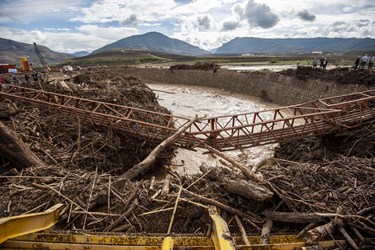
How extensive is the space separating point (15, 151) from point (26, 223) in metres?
3.46

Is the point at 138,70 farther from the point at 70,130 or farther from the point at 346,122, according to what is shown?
the point at 346,122

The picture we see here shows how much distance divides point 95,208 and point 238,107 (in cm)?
1875

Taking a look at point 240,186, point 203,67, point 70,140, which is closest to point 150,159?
point 70,140

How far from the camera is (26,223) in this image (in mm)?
3580

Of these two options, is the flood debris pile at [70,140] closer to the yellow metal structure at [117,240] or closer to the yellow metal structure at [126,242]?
the yellow metal structure at [117,240]

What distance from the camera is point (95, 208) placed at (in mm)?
4699

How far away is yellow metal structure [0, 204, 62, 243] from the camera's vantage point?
3.22 m

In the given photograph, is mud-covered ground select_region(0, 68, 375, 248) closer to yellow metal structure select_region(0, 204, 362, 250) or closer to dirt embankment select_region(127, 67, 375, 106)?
yellow metal structure select_region(0, 204, 362, 250)

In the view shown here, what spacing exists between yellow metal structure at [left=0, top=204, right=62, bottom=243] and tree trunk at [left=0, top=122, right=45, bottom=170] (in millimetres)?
2719

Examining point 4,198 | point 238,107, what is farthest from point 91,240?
point 238,107

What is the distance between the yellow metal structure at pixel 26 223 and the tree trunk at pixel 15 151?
2.72 m

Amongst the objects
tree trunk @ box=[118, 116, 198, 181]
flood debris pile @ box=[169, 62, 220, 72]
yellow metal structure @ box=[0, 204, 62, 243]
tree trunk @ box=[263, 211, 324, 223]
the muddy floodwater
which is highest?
flood debris pile @ box=[169, 62, 220, 72]

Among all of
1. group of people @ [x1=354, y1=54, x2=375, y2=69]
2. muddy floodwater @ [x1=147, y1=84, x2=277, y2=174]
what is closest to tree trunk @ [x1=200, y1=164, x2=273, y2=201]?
muddy floodwater @ [x1=147, y1=84, x2=277, y2=174]

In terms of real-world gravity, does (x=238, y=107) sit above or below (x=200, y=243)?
below
